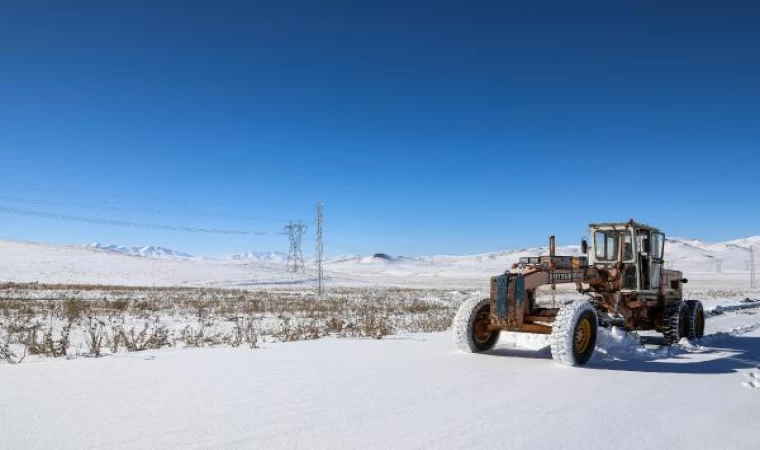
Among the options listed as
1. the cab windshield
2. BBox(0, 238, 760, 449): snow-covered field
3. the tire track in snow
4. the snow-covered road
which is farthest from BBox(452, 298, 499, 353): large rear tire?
the cab windshield

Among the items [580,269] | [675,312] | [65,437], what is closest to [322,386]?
[65,437]

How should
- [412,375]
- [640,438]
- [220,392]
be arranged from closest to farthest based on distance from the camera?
[640,438], [220,392], [412,375]

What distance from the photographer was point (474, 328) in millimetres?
8609

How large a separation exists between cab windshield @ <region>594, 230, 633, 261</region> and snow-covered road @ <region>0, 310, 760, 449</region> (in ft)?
10.7

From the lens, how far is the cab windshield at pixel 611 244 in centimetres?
1097

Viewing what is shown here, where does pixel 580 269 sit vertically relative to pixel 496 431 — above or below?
above

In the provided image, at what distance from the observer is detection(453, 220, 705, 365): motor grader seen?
7.82m

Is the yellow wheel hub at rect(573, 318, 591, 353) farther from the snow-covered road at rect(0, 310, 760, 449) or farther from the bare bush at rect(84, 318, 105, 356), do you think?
the bare bush at rect(84, 318, 105, 356)

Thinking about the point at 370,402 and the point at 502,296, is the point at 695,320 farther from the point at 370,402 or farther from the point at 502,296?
the point at 370,402

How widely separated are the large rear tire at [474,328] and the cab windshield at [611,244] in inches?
142

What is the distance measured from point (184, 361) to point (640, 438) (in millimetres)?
5320

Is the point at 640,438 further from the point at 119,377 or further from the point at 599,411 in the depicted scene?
the point at 119,377

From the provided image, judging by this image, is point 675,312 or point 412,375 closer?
point 412,375

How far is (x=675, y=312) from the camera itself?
35.9 feet
